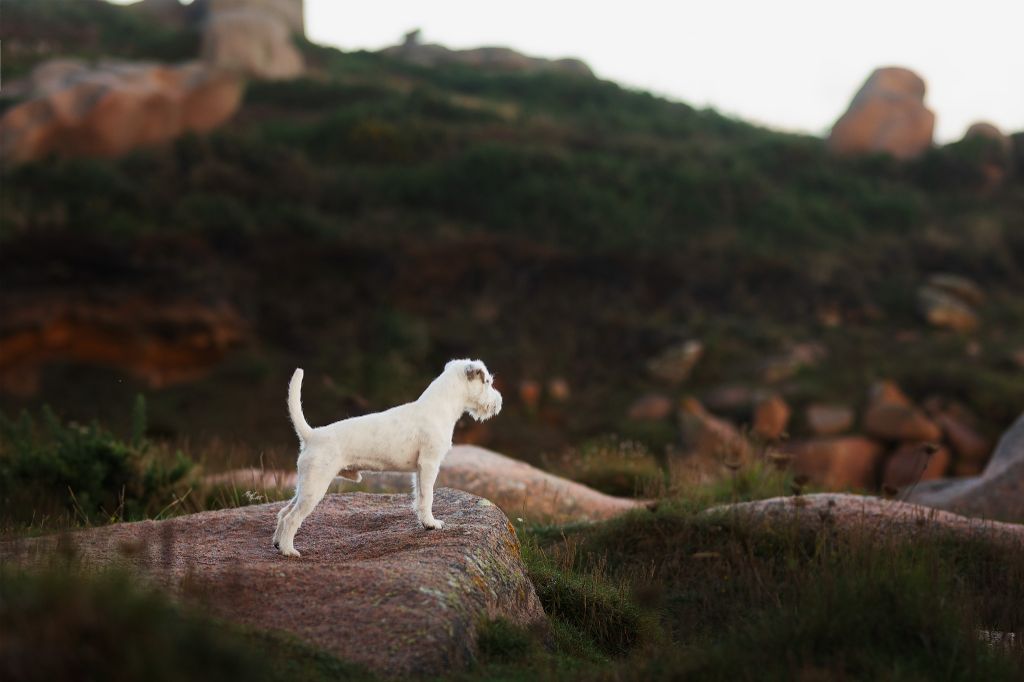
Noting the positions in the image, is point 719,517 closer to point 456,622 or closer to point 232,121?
point 456,622

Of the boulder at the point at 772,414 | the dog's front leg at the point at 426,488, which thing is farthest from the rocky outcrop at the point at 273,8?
the dog's front leg at the point at 426,488

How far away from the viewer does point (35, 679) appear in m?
3.50

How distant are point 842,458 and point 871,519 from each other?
11.0 meters

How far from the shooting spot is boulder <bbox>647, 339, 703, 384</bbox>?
76.6ft

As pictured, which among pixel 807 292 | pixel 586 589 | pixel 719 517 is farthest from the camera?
pixel 807 292

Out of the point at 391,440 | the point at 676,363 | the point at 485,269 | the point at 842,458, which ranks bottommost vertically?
the point at 842,458

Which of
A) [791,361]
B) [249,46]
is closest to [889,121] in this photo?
[791,361]

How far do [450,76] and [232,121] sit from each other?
14.8m

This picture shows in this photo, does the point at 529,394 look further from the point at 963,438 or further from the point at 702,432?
the point at 963,438

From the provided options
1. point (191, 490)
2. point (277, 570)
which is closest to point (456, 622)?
point (277, 570)

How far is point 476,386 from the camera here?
20.2 ft

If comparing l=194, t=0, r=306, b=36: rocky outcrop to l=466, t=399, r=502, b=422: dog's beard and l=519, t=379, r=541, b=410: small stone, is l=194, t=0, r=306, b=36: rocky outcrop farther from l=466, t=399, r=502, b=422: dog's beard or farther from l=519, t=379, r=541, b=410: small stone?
l=466, t=399, r=502, b=422: dog's beard

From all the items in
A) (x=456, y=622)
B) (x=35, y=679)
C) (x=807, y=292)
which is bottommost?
(x=807, y=292)

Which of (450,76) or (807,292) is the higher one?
(450,76)
